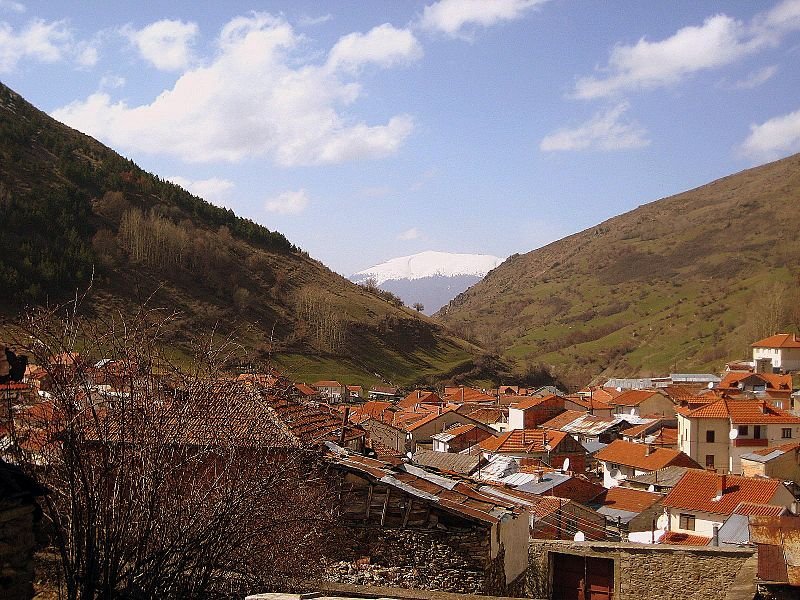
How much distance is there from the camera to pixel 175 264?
351 feet

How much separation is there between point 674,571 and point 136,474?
751cm

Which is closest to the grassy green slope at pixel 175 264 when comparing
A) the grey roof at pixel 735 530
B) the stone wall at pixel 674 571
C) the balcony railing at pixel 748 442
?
the balcony railing at pixel 748 442

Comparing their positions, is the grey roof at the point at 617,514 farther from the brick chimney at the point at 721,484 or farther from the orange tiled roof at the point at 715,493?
the brick chimney at the point at 721,484

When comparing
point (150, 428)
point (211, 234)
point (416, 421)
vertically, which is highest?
point (211, 234)

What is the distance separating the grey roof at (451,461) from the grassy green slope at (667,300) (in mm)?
74624

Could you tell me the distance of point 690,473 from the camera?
26.9m

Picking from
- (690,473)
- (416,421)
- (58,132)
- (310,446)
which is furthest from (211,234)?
(310,446)

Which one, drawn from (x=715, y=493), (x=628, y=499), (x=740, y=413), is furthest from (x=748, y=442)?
(x=715, y=493)

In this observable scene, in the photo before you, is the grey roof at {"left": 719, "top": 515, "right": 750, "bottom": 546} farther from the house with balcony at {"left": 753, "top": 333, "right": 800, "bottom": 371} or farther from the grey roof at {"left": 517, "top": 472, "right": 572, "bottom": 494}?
the house with balcony at {"left": 753, "top": 333, "right": 800, "bottom": 371}

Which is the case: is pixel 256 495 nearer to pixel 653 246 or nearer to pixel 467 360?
pixel 467 360

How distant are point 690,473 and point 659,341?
97373 mm

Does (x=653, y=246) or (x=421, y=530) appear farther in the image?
(x=653, y=246)

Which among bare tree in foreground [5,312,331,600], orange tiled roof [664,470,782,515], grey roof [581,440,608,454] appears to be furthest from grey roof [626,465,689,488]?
bare tree in foreground [5,312,331,600]

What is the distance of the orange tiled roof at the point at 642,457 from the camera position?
112 feet
